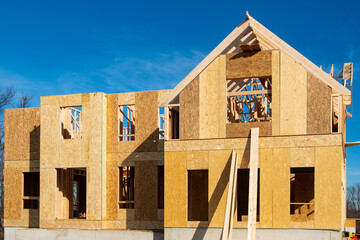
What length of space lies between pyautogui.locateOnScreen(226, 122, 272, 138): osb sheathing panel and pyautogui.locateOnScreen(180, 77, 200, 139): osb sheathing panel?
1.22m

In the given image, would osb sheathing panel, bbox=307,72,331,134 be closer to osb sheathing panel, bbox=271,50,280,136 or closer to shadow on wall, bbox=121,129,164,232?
osb sheathing panel, bbox=271,50,280,136

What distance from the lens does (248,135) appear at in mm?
17109

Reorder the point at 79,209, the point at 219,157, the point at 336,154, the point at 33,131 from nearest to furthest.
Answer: the point at 336,154
the point at 219,157
the point at 33,131
the point at 79,209

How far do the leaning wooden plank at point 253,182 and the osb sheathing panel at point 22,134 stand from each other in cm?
1159

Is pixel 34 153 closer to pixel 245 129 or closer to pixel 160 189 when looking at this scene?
pixel 160 189

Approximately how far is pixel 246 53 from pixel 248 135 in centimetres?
→ 304

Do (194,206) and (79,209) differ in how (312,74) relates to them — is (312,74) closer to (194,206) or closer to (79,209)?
(194,206)

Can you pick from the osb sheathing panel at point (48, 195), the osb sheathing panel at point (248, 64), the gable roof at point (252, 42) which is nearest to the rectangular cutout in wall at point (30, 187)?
the osb sheathing panel at point (48, 195)

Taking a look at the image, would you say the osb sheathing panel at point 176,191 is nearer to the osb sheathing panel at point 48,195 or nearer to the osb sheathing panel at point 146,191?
the osb sheathing panel at point 146,191

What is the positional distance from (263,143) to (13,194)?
13266 millimetres

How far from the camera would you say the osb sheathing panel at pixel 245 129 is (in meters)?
17.0

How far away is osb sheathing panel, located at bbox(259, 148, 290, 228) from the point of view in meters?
16.4

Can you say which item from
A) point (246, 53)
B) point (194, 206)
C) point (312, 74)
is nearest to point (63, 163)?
point (194, 206)

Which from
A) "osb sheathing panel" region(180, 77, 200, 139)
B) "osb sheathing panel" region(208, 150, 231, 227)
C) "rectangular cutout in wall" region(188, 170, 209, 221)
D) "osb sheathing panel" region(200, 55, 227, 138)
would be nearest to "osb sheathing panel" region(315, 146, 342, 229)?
"osb sheathing panel" region(208, 150, 231, 227)
